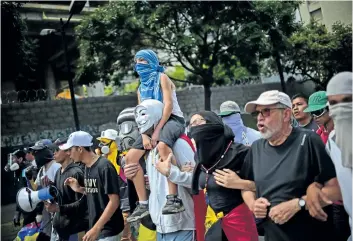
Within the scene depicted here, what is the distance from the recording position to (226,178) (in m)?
2.91

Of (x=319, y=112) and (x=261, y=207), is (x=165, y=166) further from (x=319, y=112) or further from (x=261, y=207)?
(x=319, y=112)

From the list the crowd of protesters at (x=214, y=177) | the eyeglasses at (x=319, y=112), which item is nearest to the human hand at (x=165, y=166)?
the crowd of protesters at (x=214, y=177)

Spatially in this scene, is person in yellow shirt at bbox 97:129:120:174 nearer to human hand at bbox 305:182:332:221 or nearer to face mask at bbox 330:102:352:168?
human hand at bbox 305:182:332:221

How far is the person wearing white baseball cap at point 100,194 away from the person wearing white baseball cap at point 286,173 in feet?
4.62

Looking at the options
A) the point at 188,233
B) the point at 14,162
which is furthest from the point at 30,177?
the point at 188,233

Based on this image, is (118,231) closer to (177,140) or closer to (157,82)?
(177,140)

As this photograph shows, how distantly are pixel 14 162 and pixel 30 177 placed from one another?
1.56m

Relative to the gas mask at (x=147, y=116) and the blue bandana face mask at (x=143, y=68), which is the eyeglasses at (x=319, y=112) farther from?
the blue bandana face mask at (x=143, y=68)

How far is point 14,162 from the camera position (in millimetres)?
7617

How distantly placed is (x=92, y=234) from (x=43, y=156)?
2.25 metres

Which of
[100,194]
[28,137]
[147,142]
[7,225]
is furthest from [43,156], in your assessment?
[28,137]

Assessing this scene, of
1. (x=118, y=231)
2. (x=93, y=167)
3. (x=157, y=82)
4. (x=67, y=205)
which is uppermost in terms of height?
(x=157, y=82)

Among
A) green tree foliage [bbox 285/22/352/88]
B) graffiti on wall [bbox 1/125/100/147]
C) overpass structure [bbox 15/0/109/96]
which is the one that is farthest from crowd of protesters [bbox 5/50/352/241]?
overpass structure [bbox 15/0/109/96]

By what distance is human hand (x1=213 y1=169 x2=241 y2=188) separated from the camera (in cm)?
290
